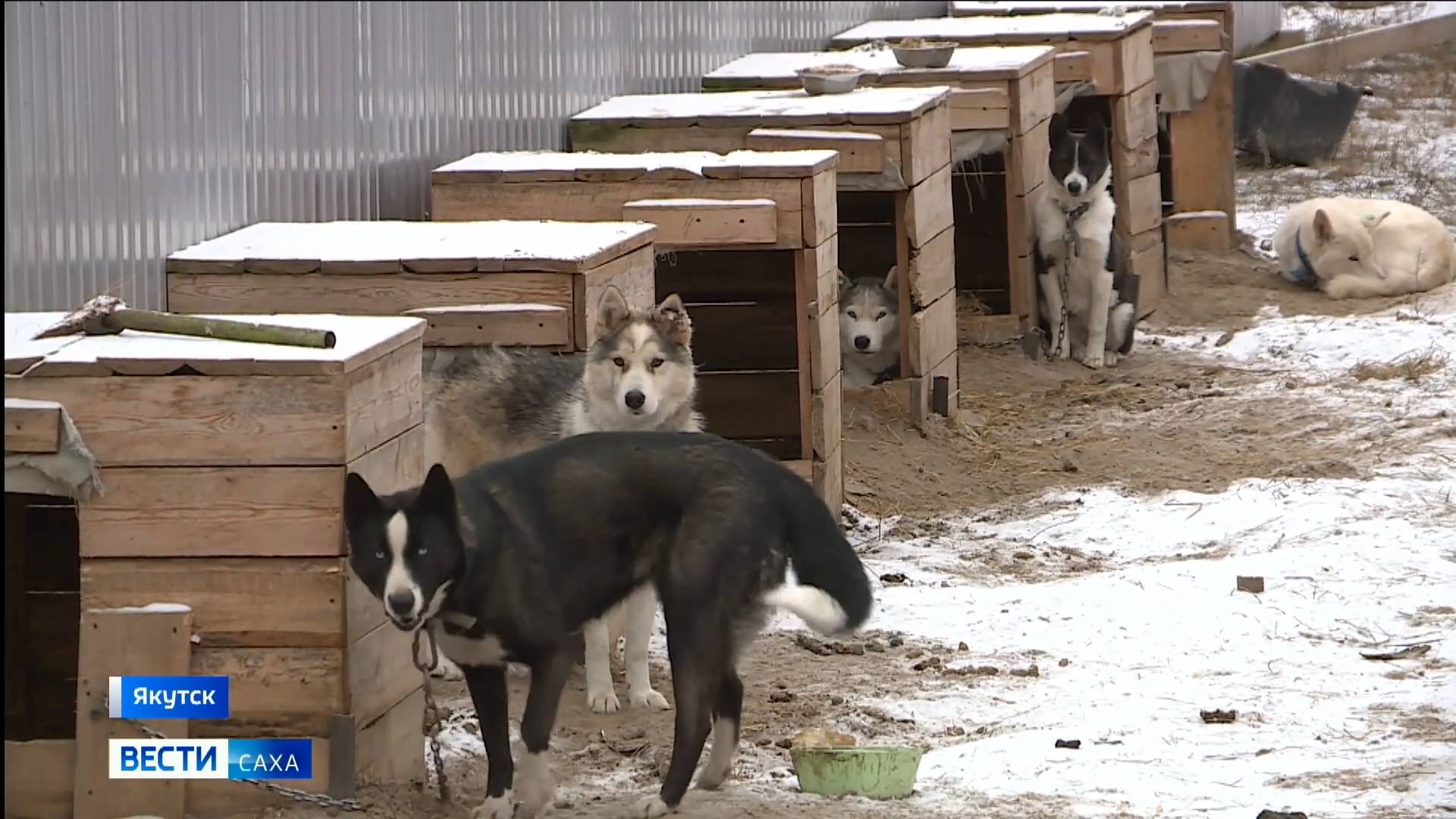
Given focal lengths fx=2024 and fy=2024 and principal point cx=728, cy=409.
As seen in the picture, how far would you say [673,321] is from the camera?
6238 mm

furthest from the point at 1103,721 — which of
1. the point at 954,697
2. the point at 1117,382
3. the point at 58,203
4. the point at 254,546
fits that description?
the point at 1117,382

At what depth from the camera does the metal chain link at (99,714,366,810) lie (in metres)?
4.44

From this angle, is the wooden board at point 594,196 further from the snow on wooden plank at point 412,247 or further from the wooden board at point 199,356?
the wooden board at point 199,356

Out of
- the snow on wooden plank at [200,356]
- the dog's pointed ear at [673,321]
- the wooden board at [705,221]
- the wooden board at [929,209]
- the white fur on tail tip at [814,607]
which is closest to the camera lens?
the snow on wooden plank at [200,356]

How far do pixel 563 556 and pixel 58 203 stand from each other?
1.94m

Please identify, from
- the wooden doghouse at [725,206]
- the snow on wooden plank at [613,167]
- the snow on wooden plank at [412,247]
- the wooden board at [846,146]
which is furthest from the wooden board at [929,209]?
the snow on wooden plank at [412,247]

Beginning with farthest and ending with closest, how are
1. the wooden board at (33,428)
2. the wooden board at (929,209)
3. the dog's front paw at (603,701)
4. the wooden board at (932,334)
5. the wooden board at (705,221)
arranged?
the wooden board at (932,334) < the wooden board at (929,209) < the wooden board at (705,221) < the dog's front paw at (603,701) < the wooden board at (33,428)

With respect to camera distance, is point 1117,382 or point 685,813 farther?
point 1117,382

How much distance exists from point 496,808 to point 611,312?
185 centimetres

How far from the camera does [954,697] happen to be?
19.2 ft

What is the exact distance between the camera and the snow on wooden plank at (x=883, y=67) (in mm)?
10383

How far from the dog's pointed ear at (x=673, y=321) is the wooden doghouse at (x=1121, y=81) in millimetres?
5955

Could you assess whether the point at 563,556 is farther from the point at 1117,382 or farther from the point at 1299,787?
the point at 1117,382

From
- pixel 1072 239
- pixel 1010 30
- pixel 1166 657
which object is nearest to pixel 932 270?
pixel 1072 239
